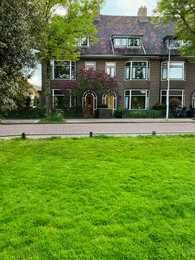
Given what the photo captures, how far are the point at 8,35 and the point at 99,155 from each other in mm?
3524

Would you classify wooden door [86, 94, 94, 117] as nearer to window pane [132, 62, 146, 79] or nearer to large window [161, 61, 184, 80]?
window pane [132, 62, 146, 79]

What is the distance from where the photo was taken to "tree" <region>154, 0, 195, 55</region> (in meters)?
14.0

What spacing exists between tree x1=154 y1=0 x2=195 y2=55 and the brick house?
30.9 feet

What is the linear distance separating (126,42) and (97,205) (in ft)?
84.2

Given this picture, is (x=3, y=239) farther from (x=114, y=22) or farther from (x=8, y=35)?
(x=114, y=22)

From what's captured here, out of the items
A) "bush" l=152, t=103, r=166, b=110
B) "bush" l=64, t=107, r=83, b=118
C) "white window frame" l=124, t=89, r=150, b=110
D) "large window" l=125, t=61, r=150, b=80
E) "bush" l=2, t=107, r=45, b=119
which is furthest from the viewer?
"white window frame" l=124, t=89, r=150, b=110

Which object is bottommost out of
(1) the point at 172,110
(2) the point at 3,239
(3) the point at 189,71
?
(2) the point at 3,239

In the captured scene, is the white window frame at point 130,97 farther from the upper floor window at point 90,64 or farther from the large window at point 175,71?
the upper floor window at point 90,64

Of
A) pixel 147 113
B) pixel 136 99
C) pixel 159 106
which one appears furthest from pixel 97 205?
pixel 136 99

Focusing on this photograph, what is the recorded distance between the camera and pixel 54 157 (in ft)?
20.3

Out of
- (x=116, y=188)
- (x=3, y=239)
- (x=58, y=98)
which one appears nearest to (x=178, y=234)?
A: (x=116, y=188)

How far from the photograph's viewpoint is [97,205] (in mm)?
3543

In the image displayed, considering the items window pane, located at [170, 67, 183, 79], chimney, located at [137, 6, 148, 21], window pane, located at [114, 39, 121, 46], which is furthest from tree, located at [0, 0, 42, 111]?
chimney, located at [137, 6, 148, 21]

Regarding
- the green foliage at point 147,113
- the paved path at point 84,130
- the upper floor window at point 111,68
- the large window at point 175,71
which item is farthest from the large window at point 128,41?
the paved path at point 84,130
